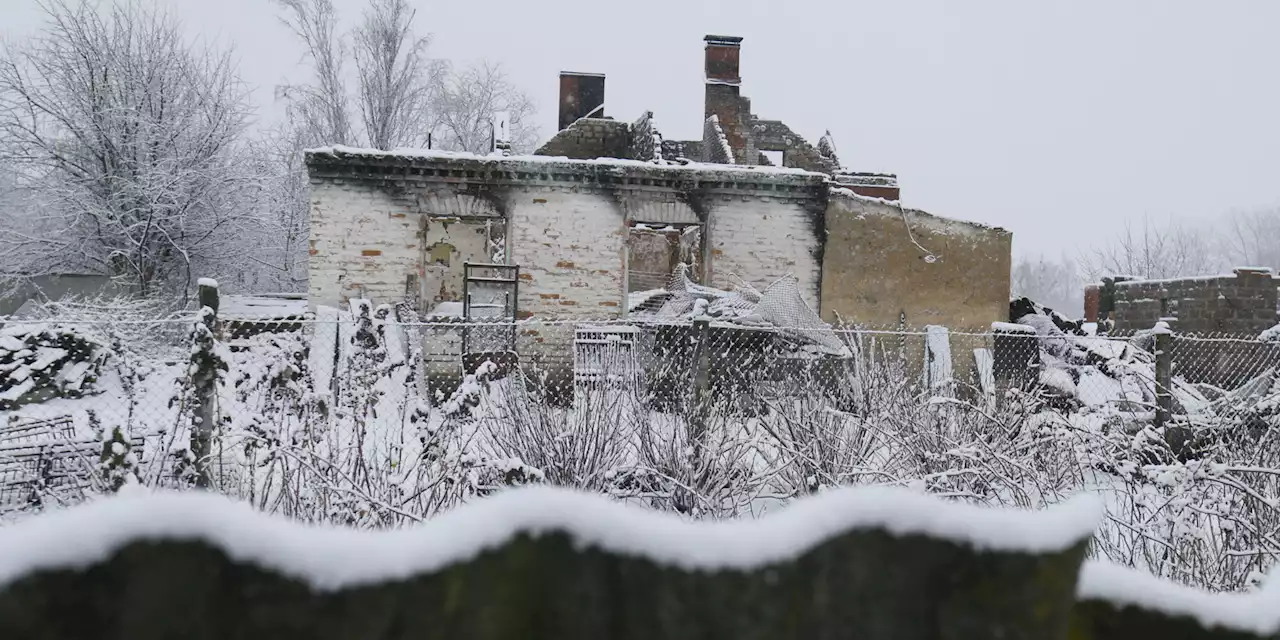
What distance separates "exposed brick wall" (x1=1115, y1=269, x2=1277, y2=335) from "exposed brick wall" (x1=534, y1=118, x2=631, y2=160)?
33.2 ft

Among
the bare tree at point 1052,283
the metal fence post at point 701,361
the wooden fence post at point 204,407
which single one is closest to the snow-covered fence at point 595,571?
the wooden fence post at point 204,407

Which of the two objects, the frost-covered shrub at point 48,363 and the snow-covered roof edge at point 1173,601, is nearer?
the snow-covered roof edge at point 1173,601

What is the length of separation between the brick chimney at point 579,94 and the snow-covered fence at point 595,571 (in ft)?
64.4

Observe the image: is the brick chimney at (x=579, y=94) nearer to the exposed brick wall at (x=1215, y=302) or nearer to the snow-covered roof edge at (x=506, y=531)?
the exposed brick wall at (x=1215, y=302)

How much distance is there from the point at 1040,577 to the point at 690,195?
11.8m

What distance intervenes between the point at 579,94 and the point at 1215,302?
549 inches

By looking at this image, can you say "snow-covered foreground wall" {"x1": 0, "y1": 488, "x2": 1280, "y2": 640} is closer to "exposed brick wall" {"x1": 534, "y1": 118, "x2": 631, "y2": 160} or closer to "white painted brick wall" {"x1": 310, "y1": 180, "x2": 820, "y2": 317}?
"white painted brick wall" {"x1": 310, "y1": 180, "x2": 820, "y2": 317}

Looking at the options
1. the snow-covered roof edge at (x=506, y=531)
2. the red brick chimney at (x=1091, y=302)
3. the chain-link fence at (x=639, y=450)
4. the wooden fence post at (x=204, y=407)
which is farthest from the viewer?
the red brick chimney at (x=1091, y=302)

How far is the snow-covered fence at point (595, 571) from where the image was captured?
86 centimetres

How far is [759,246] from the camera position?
12672 millimetres

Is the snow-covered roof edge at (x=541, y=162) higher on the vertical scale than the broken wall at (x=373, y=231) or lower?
higher

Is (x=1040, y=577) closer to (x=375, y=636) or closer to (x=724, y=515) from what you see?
(x=375, y=636)

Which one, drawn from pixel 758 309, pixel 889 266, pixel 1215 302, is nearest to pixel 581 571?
pixel 758 309

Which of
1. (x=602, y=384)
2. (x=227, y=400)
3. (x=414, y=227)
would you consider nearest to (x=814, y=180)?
(x=414, y=227)
